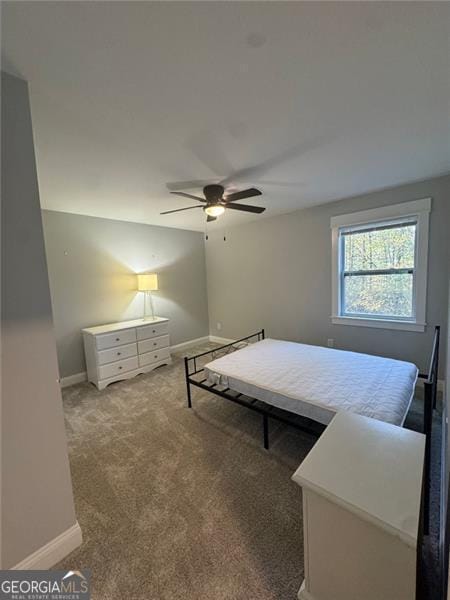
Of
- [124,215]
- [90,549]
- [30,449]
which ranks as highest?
[124,215]

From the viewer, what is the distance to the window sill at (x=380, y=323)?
2.94 metres

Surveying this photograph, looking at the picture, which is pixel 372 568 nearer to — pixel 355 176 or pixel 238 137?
pixel 238 137

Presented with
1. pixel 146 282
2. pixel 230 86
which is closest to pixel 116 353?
pixel 146 282

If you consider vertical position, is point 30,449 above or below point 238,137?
below

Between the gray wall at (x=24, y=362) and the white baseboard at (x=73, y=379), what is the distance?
249 centimetres

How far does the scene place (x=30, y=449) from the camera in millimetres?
1200

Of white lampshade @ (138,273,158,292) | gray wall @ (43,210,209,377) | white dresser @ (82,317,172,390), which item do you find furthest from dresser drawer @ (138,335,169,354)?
white lampshade @ (138,273,158,292)

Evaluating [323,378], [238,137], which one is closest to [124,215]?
[238,137]

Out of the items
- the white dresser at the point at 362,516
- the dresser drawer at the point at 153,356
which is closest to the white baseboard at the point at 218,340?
the dresser drawer at the point at 153,356

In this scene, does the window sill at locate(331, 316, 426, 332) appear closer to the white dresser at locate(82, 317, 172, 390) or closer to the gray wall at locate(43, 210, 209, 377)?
the white dresser at locate(82, 317, 172, 390)

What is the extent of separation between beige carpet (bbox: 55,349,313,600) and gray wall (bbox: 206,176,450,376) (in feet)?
6.16

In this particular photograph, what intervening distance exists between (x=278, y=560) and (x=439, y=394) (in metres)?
2.63

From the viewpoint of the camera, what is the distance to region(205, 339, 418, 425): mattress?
1709 millimetres

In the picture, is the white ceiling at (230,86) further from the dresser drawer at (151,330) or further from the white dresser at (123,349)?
the dresser drawer at (151,330)
